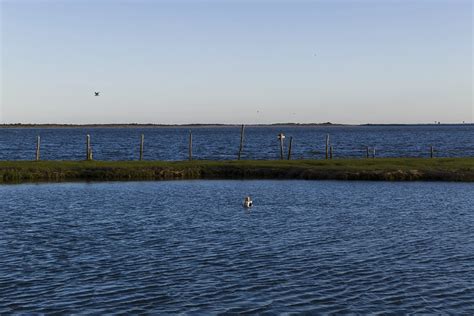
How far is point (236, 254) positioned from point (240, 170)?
95.3ft

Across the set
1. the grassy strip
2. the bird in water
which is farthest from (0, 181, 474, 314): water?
the grassy strip

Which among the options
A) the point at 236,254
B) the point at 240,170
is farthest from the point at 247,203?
the point at 240,170

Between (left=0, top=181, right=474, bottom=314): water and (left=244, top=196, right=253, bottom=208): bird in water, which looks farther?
(left=244, top=196, right=253, bottom=208): bird in water

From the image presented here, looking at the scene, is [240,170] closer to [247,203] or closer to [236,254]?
[247,203]

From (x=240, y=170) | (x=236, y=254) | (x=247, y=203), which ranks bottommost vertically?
(x=236, y=254)

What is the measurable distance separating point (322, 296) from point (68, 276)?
709cm

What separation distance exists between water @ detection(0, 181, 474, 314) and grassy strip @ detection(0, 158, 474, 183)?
9657mm

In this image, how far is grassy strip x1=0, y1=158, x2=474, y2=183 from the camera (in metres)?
46.3

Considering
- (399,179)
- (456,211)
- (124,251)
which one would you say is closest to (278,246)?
(124,251)

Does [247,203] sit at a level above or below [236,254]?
above

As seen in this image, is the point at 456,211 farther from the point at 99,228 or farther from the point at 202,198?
the point at 99,228

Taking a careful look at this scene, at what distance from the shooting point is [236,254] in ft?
68.9

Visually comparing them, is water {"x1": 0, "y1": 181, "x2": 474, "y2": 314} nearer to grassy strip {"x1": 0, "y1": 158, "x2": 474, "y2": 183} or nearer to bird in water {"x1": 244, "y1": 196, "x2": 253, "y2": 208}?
bird in water {"x1": 244, "y1": 196, "x2": 253, "y2": 208}

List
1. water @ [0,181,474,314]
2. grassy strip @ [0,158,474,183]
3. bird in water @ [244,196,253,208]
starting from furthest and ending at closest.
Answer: grassy strip @ [0,158,474,183]
bird in water @ [244,196,253,208]
water @ [0,181,474,314]
